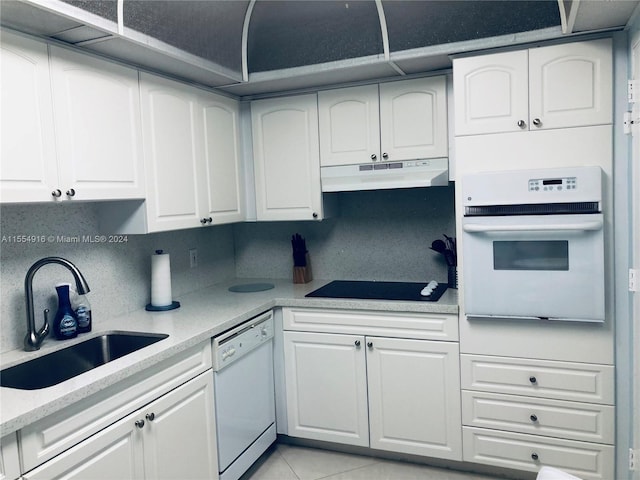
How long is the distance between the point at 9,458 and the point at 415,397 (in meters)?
1.80

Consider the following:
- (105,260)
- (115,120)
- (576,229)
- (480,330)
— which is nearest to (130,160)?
(115,120)

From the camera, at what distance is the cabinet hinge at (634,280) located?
1.99 m

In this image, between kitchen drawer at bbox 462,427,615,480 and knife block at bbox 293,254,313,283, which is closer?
kitchen drawer at bbox 462,427,615,480

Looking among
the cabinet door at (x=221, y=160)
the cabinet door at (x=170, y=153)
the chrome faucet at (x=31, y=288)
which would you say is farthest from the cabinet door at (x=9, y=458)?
the cabinet door at (x=221, y=160)

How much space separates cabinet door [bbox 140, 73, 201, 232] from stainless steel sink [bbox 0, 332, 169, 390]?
0.51 metres

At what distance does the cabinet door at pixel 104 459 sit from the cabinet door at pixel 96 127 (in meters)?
0.88

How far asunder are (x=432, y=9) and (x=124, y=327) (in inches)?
82.1

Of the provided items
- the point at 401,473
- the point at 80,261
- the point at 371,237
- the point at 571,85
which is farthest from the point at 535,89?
the point at 80,261

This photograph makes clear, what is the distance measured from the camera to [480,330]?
2.40m

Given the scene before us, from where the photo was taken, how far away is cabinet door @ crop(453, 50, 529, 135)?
7.34 feet

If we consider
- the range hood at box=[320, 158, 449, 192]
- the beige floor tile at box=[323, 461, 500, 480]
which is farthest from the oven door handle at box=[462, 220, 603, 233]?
the beige floor tile at box=[323, 461, 500, 480]

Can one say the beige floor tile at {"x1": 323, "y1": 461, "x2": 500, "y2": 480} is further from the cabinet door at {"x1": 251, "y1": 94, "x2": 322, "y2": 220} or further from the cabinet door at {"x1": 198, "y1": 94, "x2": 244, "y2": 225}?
the cabinet door at {"x1": 198, "y1": 94, "x2": 244, "y2": 225}

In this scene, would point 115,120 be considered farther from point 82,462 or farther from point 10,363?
point 82,462

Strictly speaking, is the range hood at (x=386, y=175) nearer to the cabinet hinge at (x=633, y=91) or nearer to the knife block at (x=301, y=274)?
the knife block at (x=301, y=274)
